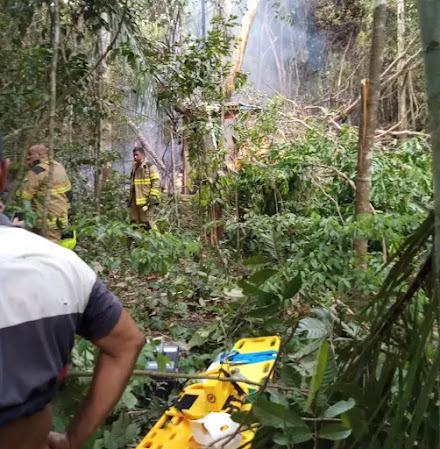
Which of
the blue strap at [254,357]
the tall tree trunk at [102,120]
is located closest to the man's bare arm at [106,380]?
the blue strap at [254,357]

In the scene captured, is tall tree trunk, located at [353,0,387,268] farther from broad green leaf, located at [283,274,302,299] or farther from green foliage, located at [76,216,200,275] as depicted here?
broad green leaf, located at [283,274,302,299]

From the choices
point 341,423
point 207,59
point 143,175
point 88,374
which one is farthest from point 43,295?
point 143,175

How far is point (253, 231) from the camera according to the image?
5309mm

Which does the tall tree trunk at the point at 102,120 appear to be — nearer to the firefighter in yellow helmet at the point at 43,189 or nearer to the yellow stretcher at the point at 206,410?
the firefighter in yellow helmet at the point at 43,189

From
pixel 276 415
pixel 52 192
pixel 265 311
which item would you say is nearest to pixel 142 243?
pixel 52 192

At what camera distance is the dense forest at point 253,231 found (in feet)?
3.33

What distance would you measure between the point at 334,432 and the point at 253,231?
4299 millimetres

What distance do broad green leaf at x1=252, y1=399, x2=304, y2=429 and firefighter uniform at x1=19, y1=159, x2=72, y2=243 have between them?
3.20 metres

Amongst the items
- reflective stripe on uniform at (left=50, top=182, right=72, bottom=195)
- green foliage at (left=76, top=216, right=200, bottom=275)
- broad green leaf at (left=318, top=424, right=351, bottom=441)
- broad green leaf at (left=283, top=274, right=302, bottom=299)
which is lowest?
green foliage at (left=76, top=216, right=200, bottom=275)

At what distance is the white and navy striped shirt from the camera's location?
0.92m

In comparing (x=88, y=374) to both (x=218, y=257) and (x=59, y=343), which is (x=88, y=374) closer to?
(x=59, y=343)

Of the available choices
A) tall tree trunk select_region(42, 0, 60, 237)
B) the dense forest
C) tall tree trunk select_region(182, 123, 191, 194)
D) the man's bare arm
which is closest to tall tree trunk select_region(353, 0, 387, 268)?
the dense forest

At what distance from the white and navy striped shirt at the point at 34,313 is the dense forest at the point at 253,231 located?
42 centimetres

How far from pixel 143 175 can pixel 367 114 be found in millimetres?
3893
